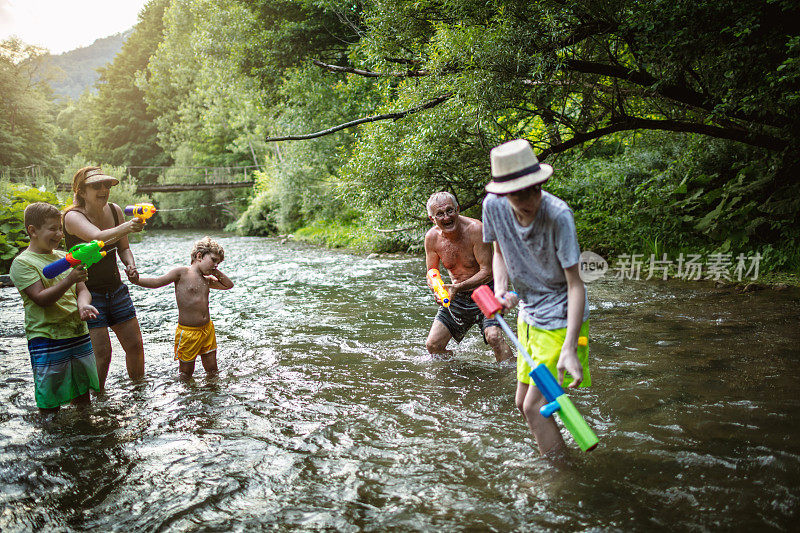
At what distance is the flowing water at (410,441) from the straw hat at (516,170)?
5.88ft

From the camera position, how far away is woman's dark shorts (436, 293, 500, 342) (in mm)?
5926

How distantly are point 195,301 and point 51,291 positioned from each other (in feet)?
4.73

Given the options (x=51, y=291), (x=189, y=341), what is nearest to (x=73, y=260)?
(x=51, y=291)

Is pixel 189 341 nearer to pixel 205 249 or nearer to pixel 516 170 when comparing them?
pixel 205 249

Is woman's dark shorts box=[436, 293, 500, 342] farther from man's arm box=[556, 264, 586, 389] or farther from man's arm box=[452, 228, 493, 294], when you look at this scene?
man's arm box=[556, 264, 586, 389]

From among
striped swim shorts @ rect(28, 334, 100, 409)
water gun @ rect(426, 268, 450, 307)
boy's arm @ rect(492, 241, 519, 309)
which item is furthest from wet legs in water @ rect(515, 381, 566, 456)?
striped swim shorts @ rect(28, 334, 100, 409)

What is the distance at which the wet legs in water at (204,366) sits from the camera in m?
5.96

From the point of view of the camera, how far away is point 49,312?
15.3 ft

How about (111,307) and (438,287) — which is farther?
(111,307)

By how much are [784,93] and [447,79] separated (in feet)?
15.1

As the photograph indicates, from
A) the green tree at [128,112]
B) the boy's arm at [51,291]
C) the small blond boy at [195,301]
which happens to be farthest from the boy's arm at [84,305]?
the green tree at [128,112]

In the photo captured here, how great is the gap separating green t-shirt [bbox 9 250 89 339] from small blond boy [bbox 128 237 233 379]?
0.95 metres

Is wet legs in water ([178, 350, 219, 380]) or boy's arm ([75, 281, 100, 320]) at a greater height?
boy's arm ([75, 281, 100, 320])

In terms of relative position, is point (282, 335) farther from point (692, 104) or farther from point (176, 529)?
point (692, 104)
